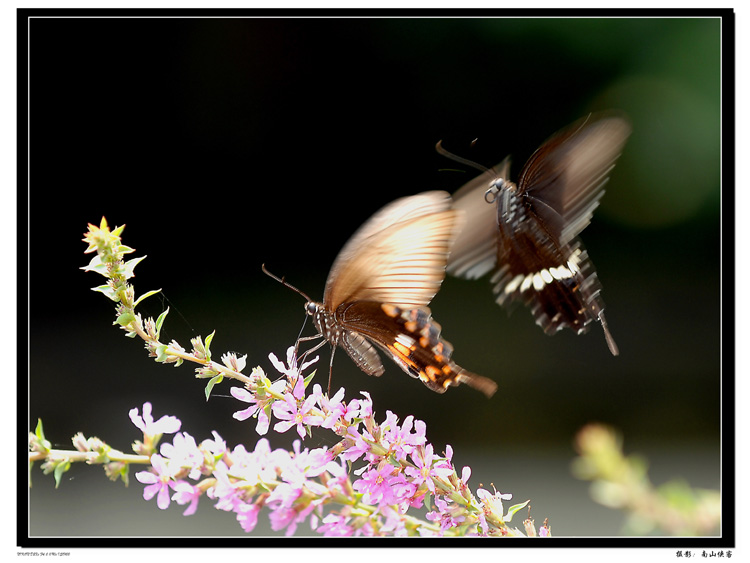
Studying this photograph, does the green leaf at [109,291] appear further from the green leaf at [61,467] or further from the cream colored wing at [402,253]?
the cream colored wing at [402,253]

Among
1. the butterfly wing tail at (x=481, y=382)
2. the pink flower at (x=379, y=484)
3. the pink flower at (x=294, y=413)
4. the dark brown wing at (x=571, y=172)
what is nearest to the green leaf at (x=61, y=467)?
the pink flower at (x=294, y=413)

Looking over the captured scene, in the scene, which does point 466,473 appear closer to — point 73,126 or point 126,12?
point 126,12

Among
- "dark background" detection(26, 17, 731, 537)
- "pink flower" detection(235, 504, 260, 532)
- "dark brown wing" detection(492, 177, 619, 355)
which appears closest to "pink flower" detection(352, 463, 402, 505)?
"pink flower" detection(235, 504, 260, 532)

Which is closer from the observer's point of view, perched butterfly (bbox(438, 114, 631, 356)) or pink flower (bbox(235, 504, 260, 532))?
pink flower (bbox(235, 504, 260, 532))

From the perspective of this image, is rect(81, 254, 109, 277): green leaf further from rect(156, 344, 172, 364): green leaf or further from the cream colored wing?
the cream colored wing
